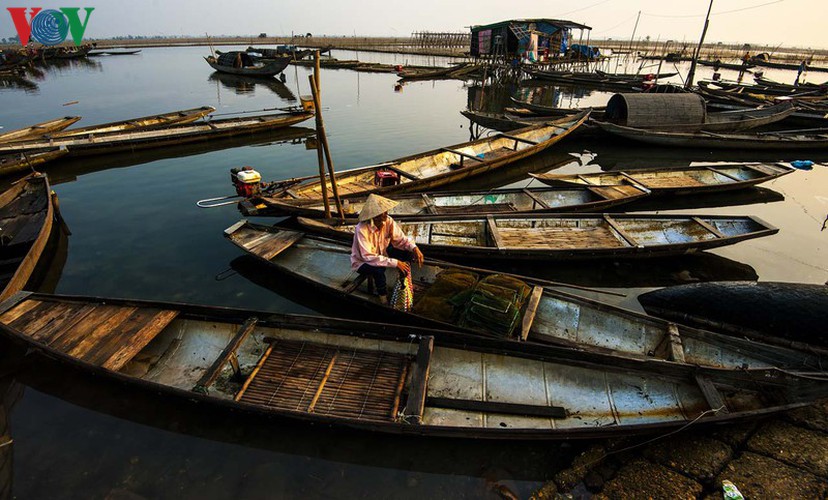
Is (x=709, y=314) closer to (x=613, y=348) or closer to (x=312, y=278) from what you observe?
(x=613, y=348)

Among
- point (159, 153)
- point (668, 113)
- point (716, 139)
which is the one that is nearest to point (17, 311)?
point (159, 153)

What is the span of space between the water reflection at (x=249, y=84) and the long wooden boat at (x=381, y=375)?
30651 mm

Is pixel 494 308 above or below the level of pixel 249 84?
below

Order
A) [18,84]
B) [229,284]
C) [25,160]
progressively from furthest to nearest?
[18,84], [25,160], [229,284]

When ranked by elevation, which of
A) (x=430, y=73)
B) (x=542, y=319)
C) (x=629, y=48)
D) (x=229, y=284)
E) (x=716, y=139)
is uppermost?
(x=629, y=48)

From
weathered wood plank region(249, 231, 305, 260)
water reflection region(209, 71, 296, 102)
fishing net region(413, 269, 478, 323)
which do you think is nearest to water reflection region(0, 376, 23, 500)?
weathered wood plank region(249, 231, 305, 260)

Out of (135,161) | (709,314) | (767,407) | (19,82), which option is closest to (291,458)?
(767,407)

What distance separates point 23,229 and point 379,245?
31.3 feet

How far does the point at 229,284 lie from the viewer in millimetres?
8883

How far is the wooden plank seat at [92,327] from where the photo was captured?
555cm

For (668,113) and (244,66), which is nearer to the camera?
(668,113)

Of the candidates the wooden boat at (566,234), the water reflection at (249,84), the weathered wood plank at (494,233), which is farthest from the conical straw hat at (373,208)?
the water reflection at (249,84)

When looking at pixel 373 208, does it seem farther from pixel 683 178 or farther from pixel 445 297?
pixel 683 178

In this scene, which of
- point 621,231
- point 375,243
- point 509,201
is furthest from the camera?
point 509,201
